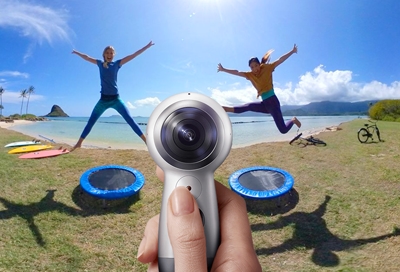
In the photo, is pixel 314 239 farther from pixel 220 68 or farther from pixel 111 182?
pixel 111 182

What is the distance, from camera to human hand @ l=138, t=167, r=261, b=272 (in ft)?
3.27

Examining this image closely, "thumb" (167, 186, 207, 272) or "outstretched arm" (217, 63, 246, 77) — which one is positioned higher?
"outstretched arm" (217, 63, 246, 77)

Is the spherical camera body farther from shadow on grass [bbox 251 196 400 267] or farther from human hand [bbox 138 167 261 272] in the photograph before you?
shadow on grass [bbox 251 196 400 267]

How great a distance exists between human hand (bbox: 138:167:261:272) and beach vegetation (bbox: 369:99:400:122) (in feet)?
77.0

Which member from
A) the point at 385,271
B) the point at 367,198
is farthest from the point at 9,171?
the point at 367,198

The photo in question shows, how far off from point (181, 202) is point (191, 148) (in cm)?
24

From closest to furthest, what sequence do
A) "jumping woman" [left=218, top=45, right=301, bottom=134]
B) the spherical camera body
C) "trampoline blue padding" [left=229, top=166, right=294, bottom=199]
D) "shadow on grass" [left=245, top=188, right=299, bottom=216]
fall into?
the spherical camera body
"jumping woman" [left=218, top=45, right=301, bottom=134]
"trampoline blue padding" [left=229, top=166, right=294, bottom=199]
"shadow on grass" [left=245, top=188, right=299, bottom=216]

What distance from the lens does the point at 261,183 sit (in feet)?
19.1

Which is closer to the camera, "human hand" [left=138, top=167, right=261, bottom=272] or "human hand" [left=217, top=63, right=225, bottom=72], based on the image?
"human hand" [left=138, top=167, right=261, bottom=272]

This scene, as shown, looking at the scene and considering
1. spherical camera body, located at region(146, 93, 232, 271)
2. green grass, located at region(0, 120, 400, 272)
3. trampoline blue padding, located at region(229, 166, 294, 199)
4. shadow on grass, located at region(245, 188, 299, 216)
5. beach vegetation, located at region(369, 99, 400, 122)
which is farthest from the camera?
beach vegetation, located at region(369, 99, 400, 122)

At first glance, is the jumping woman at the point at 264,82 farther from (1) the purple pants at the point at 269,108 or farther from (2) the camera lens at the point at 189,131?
(2) the camera lens at the point at 189,131

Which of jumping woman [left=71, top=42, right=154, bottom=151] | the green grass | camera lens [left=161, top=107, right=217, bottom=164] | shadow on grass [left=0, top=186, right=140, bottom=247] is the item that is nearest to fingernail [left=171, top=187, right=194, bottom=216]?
camera lens [left=161, top=107, right=217, bottom=164]

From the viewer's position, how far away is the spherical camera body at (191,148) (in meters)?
1.14

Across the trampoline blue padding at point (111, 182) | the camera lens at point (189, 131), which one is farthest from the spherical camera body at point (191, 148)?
the trampoline blue padding at point (111, 182)
